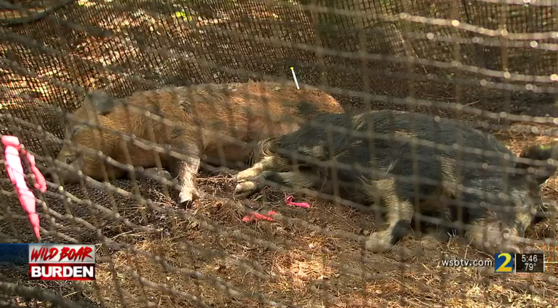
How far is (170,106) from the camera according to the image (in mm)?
4605

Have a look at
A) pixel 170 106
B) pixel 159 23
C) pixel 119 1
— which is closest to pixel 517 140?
pixel 170 106

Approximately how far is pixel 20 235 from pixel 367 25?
3.10 meters

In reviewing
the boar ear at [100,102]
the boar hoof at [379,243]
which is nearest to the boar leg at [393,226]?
the boar hoof at [379,243]

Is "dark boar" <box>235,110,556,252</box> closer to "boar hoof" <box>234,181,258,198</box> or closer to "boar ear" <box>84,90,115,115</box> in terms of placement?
"boar hoof" <box>234,181,258,198</box>

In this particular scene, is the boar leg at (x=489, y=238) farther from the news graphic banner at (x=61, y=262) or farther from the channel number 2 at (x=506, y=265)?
the news graphic banner at (x=61, y=262)

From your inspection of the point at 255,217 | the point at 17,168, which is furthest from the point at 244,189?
the point at 17,168

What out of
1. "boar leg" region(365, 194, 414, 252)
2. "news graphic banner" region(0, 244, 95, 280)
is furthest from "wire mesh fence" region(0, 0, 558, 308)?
"news graphic banner" region(0, 244, 95, 280)

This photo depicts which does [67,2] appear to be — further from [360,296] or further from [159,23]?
[360,296]

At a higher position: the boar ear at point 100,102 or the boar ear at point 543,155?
the boar ear at point 100,102

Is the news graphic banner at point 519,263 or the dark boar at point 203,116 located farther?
the dark boar at point 203,116

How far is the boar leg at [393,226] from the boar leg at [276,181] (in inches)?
30.2

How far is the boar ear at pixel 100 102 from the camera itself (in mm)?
4258

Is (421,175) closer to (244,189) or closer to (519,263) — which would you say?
(519,263)

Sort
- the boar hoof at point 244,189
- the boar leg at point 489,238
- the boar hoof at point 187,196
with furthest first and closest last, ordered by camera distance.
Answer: the boar hoof at point 244,189, the boar hoof at point 187,196, the boar leg at point 489,238
